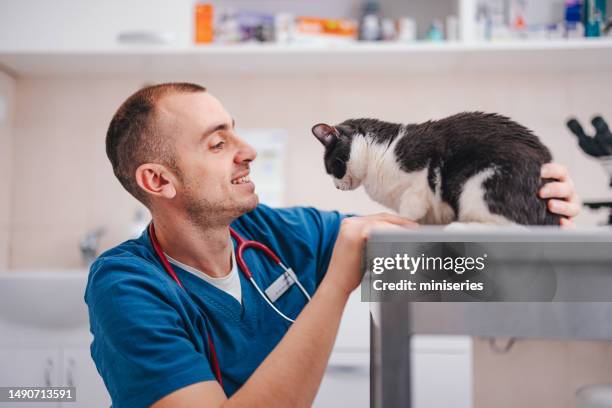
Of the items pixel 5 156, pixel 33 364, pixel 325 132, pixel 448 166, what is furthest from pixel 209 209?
pixel 5 156

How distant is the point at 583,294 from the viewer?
347 millimetres

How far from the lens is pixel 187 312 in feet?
2.18

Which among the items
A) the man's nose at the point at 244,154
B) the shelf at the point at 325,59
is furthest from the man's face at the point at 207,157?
the shelf at the point at 325,59

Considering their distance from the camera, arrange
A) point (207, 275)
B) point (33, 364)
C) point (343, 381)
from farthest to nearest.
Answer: point (343, 381) → point (33, 364) → point (207, 275)

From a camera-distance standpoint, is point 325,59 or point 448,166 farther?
point 325,59

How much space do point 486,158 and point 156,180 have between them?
435mm

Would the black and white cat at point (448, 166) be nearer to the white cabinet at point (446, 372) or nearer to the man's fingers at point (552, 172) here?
the man's fingers at point (552, 172)

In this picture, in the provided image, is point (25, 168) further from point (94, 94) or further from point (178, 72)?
point (178, 72)

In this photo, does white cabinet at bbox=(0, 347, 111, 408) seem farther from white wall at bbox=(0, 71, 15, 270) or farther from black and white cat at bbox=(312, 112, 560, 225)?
white wall at bbox=(0, 71, 15, 270)

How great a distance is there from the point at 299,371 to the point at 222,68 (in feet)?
4.58

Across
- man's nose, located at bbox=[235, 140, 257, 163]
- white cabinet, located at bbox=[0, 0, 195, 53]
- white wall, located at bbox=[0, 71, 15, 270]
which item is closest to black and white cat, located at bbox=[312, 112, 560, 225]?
man's nose, located at bbox=[235, 140, 257, 163]

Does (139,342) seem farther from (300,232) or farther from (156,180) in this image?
(300,232)

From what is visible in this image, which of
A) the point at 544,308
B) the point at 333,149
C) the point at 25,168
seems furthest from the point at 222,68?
the point at 544,308

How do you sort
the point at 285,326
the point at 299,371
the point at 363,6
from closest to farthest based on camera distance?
1. the point at 299,371
2. the point at 285,326
3. the point at 363,6
